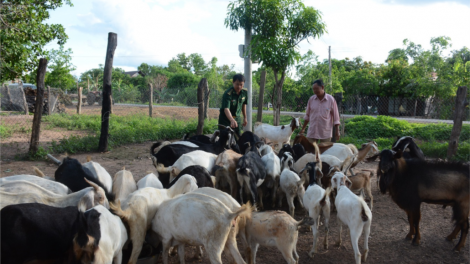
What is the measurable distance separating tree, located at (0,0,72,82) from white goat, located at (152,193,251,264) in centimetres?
718

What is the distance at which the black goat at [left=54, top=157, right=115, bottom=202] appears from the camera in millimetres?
3998

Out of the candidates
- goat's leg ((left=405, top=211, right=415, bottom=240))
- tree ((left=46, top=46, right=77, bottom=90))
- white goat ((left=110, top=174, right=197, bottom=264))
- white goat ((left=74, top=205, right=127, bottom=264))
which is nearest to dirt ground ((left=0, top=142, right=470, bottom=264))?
goat's leg ((left=405, top=211, right=415, bottom=240))

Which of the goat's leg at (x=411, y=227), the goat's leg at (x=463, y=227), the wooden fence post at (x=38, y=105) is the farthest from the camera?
the wooden fence post at (x=38, y=105)

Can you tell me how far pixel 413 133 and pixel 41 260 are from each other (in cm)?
1261

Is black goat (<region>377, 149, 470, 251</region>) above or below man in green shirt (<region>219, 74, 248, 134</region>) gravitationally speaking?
below

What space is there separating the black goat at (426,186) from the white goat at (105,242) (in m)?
3.33

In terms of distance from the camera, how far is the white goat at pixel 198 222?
287 cm

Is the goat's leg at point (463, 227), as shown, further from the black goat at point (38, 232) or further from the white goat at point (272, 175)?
the black goat at point (38, 232)

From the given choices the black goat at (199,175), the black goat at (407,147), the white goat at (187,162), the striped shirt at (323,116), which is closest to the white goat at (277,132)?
the striped shirt at (323,116)

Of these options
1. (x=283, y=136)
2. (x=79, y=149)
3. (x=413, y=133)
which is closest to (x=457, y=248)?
(x=283, y=136)

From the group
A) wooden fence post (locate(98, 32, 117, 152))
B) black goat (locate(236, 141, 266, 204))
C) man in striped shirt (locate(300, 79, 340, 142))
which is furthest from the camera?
wooden fence post (locate(98, 32, 117, 152))

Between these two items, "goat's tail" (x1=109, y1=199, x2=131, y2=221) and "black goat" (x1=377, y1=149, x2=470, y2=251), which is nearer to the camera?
"goat's tail" (x1=109, y1=199, x2=131, y2=221)

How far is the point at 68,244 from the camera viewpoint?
280 cm

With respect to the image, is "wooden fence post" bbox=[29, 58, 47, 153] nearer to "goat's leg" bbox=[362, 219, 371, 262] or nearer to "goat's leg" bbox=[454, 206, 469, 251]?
"goat's leg" bbox=[362, 219, 371, 262]
